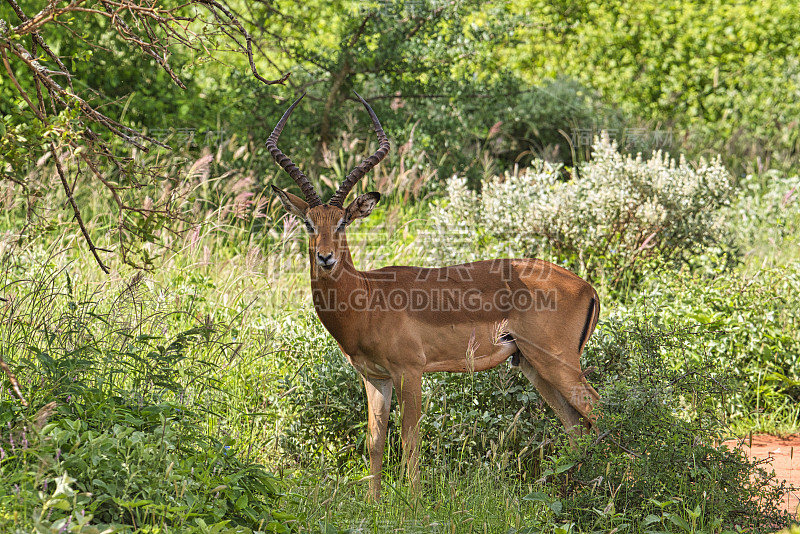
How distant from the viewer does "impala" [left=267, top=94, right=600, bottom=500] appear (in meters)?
4.94

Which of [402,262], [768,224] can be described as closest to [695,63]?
[768,224]

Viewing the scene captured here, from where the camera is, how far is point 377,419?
5066mm

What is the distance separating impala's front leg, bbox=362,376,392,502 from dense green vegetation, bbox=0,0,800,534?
15 centimetres

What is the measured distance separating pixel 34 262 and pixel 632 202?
5246 mm

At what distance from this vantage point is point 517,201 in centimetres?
845

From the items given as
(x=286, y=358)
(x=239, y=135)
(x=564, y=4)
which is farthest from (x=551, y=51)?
(x=286, y=358)

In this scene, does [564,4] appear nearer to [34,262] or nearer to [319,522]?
[34,262]

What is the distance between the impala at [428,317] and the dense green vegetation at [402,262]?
0.77 feet

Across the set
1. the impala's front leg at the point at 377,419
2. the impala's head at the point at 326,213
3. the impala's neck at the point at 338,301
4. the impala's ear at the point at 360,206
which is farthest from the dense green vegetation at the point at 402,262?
the impala's ear at the point at 360,206

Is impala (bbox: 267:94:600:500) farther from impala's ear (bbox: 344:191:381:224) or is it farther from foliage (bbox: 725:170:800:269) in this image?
foliage (bbox: 725:170:800:269)

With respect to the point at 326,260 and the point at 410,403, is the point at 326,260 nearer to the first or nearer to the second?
the point at 326,260

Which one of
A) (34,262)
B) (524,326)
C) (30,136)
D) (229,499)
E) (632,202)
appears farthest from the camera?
(632,202)

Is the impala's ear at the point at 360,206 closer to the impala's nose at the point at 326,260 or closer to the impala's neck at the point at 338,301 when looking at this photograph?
the impala's neck at the point at 338,301

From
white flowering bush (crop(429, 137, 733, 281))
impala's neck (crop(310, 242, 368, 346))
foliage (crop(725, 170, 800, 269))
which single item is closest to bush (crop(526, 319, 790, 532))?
impala's neck (crop(310, 242, 368, 346))
